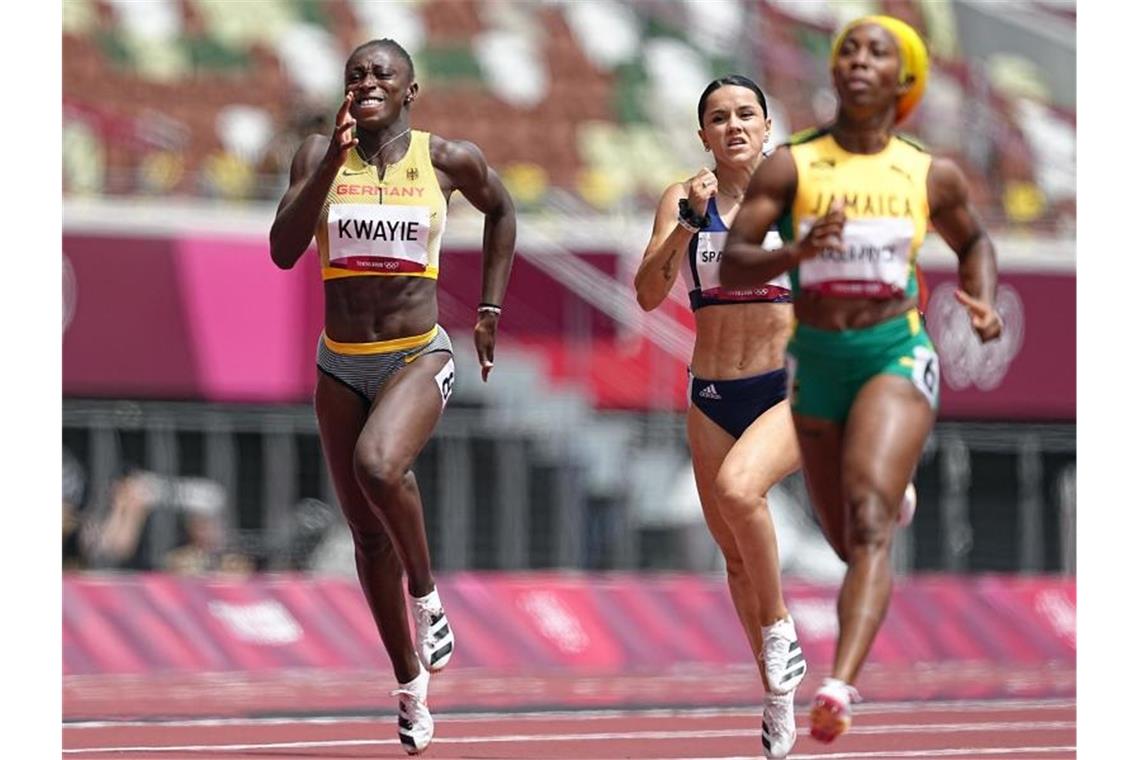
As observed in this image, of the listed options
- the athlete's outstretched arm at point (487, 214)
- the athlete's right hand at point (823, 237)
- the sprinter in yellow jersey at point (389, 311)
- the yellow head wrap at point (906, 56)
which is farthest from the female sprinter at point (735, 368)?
the athlete's right hand at point (823, 237)

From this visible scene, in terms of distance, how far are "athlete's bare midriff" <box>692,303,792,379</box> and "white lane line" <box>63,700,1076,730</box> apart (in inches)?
195

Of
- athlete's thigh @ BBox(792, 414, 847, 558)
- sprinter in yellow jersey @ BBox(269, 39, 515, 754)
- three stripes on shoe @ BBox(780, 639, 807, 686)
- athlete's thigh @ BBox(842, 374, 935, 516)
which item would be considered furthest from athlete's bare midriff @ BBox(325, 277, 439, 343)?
athlete's thigh @ BBox(842, 374, 935, 516)

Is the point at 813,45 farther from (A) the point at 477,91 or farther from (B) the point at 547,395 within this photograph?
(B) the point at 547,395

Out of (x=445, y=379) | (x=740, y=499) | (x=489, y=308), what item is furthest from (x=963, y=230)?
(x=445, y=379)

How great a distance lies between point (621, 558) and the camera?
24.5m

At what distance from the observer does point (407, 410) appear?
34.8ft

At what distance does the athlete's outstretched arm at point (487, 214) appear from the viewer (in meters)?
10.8

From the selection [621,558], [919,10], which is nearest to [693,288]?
[621,558]

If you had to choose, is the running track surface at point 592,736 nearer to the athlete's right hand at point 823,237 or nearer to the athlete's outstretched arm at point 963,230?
the athlete's outstretched arm at point 963,230

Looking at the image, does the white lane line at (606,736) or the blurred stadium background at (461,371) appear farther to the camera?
the blurred stadium background at (461,371)

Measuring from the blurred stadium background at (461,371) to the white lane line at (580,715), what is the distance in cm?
230

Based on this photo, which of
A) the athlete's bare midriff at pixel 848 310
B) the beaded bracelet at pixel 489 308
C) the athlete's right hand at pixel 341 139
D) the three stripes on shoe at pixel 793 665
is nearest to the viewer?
the athlete's bare midriff at pixel 848 310
